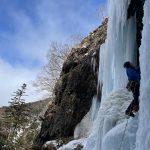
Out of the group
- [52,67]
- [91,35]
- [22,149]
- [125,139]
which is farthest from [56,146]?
[52,67]

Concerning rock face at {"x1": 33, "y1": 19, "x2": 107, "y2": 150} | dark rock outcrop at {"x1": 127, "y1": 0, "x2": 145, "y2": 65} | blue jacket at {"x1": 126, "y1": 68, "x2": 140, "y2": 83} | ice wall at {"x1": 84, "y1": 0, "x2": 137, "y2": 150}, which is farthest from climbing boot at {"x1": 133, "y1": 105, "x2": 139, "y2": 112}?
rock face at {"x1": 33, "y1": 19, "x2": 107, "y2": 150}

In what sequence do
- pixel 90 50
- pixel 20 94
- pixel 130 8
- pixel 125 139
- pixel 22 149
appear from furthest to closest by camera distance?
pixel 20 94
pixel 22 149
pixel 90 50
pixel 130 8
pixel 125 139

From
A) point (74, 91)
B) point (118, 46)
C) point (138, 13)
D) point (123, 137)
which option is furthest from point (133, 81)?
point (74, 91)

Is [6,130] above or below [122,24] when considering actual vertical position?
below

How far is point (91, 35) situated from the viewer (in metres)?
15.9

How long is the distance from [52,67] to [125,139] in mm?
20721

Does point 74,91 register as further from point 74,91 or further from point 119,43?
point 119,43

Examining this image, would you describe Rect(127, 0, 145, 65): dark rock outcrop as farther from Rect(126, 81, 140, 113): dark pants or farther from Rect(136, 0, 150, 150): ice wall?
Rect(136, 0, 150, 150): ice wall

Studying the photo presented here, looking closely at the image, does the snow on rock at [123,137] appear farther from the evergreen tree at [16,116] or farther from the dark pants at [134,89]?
the evergreen tree at [16,116]

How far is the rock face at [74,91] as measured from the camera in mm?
14383

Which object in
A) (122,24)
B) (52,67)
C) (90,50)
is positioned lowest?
(122,24)

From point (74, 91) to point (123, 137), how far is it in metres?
8.34

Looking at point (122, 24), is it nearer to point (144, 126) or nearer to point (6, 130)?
point (144, 126)

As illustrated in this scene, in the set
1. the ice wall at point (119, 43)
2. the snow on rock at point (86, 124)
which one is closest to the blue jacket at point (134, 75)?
the ice wall at point (119, 43)
